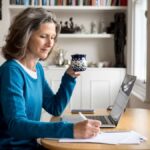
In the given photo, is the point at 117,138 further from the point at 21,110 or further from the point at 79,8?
the point at 79,8

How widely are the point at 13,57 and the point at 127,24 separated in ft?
9.10

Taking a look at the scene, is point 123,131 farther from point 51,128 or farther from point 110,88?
point 110,88

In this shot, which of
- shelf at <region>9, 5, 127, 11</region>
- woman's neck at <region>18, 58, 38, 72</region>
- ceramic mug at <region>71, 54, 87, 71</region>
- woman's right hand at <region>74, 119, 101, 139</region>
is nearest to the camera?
woman's right hand at <region>74, 119, 101, 139</region>

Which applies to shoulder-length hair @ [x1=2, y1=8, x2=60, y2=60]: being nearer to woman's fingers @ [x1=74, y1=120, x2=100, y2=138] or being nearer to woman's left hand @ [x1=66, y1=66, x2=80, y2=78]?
woman's left hand @ [x1=66, y1=66, x2=80, y2=78]

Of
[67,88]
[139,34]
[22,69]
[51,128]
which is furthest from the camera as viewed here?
[139,34]

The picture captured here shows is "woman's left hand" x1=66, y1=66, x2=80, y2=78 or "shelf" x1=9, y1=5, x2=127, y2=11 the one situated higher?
"shelf" x1=9, y1=5, x2=127, y2=11

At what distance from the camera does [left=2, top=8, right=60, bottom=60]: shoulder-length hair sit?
5.30ft

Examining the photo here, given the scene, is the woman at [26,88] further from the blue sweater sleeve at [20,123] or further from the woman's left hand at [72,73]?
the woman's left hand at [72,73]

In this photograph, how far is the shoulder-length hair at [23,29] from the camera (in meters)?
1.61

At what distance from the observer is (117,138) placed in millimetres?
1590

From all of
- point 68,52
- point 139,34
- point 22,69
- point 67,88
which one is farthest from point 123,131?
point 68,52

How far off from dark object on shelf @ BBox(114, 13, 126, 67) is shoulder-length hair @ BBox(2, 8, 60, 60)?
106 inches

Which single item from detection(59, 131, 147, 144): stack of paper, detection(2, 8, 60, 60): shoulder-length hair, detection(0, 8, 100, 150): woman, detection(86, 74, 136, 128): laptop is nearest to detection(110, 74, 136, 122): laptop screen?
detection(86, 74, 136, 128): laptop

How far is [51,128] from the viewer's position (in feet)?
4.60
